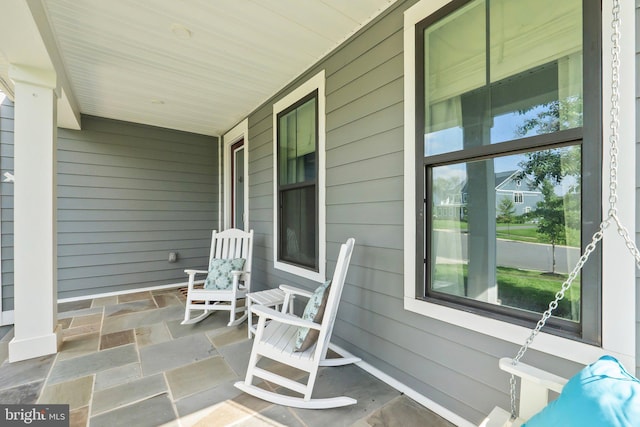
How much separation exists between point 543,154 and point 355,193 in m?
1.21

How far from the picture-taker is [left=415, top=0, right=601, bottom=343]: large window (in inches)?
47.8

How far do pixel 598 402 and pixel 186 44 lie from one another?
3192 millimetres

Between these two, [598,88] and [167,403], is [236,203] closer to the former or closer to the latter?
[167,403]

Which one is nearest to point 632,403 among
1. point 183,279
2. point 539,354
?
point 539,354

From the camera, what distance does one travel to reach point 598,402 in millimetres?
764

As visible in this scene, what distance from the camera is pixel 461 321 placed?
5.10ft

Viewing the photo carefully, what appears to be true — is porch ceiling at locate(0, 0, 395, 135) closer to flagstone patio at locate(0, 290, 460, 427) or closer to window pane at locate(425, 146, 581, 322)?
window pane at locate(425, 146, 581, 322)

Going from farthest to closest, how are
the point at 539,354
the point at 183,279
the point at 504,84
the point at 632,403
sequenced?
the point at 183,279 < the point at 504,84 < the point at 539,354 < the point at 632,403

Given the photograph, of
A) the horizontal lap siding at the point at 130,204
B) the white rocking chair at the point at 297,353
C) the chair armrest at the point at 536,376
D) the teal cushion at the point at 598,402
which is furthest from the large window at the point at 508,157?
the horizontal lap siding at the point at 130,204

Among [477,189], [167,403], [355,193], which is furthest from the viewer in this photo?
[355,193]

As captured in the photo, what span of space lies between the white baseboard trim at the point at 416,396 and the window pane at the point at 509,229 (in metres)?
0.68

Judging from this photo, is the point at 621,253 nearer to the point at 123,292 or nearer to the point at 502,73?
the point at 502,73

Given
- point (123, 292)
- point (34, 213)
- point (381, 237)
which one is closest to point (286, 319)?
point (381, 237)

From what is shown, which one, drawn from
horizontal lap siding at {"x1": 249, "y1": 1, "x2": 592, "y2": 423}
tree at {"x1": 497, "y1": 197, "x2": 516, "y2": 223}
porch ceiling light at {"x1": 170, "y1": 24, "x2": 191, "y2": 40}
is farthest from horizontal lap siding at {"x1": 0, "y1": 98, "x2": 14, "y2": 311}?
tree at {"x1": 497, "y1": 197, "x2": 516, "y2": 223}
